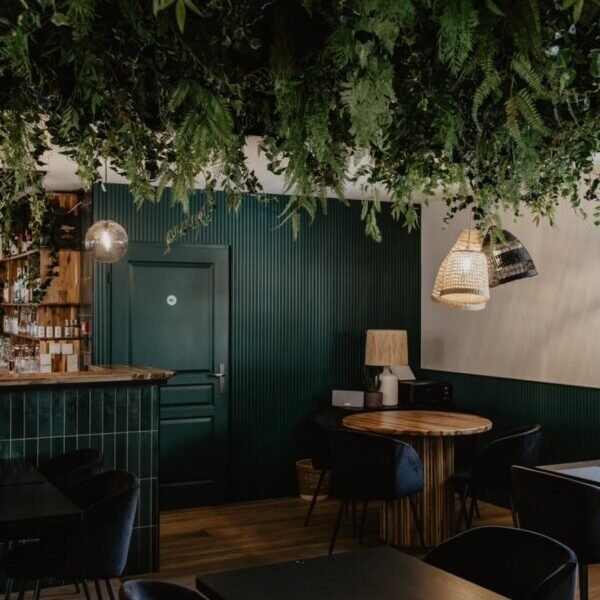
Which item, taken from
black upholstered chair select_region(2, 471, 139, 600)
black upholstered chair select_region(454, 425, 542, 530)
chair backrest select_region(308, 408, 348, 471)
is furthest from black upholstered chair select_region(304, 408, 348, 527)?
black upholstered chair select_region(2, 471, 139, 600)

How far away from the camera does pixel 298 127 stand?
6.95ft

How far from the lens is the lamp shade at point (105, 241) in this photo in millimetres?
5238

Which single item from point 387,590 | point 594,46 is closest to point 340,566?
point 387,590

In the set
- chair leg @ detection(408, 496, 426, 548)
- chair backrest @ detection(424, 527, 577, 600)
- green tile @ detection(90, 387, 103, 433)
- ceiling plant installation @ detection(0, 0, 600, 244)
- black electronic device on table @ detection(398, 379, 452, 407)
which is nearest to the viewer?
ceiling plant installation @ detection(0, 0, 600, 244)

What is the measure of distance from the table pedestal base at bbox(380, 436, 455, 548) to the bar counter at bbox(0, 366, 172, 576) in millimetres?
1686

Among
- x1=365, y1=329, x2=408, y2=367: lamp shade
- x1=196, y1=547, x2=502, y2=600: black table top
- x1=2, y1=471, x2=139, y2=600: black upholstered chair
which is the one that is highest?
x1=365, y1=329, x2=408, y2=367: lamp shade

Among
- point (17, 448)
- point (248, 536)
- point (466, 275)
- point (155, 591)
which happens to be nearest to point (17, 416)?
point (17, 448)

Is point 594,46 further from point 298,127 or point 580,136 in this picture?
point 298,127

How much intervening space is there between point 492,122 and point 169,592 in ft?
5.67

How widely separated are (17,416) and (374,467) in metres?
2.16

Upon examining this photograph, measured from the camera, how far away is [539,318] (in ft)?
21.3

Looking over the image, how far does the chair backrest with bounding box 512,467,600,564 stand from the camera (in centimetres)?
346

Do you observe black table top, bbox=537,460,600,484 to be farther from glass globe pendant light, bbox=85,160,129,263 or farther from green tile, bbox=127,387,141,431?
glass globe pendant light, bbox=85,160,129,263

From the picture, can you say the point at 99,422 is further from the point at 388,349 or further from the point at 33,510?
the point at 388,349
